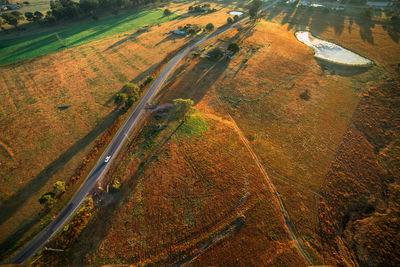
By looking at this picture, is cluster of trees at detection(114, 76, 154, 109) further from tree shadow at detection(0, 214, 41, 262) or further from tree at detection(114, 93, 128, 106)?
tree shadow at detection(0, 214, 41, 262)

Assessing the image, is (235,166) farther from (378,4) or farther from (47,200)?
(378,4)

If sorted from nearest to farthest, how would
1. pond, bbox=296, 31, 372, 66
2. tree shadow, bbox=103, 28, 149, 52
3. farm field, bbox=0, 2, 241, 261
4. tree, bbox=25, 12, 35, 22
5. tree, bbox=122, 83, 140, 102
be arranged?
farm field, bbox=0, 2, 241, 261, tree, bbox=122, 83, 140, 102, pond, bbox=296, 31, 372, 66, tree shadow, bbox=103, 28, 149, 52, tree, bbox=25, 12, 35, 22

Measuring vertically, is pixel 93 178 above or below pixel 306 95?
below

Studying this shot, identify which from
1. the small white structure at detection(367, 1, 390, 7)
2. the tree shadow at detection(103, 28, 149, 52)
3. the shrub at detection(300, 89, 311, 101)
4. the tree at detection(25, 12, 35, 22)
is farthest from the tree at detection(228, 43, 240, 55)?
the tree at detection(25, 12, 35, 22)

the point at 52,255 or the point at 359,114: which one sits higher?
the point at 359,114

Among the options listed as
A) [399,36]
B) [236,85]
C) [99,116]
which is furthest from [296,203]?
[399,36]

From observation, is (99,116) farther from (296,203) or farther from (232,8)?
(232,8)

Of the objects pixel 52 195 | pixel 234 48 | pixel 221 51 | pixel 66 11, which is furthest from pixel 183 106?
pixel 66 11

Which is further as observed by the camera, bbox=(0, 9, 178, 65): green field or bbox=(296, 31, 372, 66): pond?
bbox=(0, 9, 178, 65): green field
